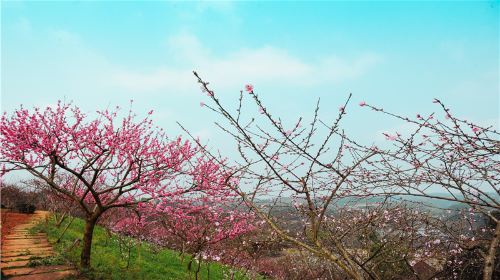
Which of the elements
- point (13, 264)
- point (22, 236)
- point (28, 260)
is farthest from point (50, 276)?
point (22, 236)

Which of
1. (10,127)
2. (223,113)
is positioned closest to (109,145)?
(10,127)

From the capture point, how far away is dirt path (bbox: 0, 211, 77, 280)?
655 centimetres

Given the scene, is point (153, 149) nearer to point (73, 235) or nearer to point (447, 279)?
point (73, 235)

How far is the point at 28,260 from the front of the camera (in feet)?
24.7

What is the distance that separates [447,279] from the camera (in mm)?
7691

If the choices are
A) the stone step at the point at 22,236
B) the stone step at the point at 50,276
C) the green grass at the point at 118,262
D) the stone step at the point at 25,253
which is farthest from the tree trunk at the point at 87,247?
the stone step at the point at 22,236

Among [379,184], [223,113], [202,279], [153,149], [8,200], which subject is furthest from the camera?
[8,200]

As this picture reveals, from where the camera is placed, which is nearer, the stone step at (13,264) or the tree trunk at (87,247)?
the stone step at (13,264)

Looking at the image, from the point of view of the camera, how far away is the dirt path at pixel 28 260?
21.5 ft

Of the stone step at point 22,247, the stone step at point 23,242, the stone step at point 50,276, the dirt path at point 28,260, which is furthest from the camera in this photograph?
the stone step at point 23,242

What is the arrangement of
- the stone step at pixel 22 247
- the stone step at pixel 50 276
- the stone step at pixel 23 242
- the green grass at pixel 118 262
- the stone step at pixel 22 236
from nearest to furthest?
1. the stone step at pixel 50 276
2. the green grass at pixel 118 262
3. the stone step at pixel 22 247
4. the stone step at pixel 23 242
5. the stone step at pixel 22 236

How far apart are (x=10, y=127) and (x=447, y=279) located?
10.5 m

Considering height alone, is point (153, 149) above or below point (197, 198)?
above

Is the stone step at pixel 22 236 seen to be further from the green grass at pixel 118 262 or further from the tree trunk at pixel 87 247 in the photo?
the tree trunk at pixel 87 247
